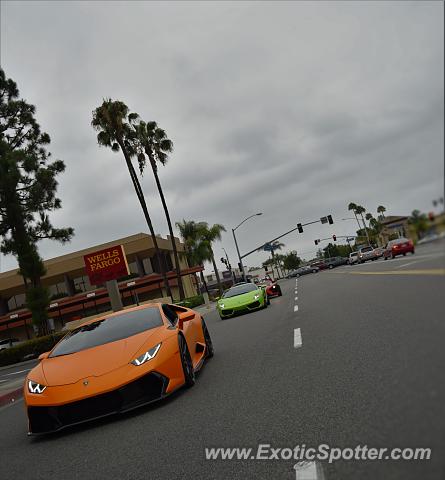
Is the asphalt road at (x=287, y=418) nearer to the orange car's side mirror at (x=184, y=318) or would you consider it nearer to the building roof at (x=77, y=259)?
the orange car's side mirror at (x=184, y=318)

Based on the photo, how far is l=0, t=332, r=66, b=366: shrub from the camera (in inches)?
1037

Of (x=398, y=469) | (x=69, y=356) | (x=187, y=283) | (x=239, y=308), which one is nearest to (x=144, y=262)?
(x=187, y=283)

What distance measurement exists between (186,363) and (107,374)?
115 centimetres

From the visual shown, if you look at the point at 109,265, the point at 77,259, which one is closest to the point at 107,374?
the point at 109,265

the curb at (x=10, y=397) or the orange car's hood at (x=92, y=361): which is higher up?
the orange car's hood at (x=92, y=361)

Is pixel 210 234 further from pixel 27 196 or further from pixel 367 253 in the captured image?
pixel 27 196

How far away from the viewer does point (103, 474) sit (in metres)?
3.62

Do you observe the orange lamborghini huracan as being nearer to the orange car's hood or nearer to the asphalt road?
the orange car's hood

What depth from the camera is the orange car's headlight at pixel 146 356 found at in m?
5.09

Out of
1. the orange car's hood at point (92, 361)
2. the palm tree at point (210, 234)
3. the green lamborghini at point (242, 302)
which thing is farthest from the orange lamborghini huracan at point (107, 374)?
the palm tree at point (210, 234)

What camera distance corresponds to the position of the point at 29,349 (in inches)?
1054

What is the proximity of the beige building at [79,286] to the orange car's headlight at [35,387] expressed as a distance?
4485 cm

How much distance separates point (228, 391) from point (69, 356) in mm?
1895

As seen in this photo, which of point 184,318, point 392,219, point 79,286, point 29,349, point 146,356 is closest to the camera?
point 392,219
